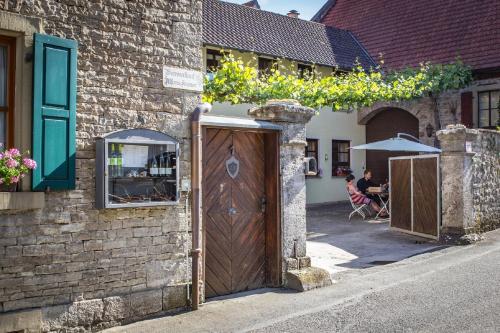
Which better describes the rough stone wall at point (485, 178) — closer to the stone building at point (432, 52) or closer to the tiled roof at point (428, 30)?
the stone building at point (432, 52)

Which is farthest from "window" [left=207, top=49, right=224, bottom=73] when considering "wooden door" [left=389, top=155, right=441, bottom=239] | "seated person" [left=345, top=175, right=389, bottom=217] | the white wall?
"wooden door" [left=389, top=155, right=441, bottom=239]

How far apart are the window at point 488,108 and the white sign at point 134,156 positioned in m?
14.6

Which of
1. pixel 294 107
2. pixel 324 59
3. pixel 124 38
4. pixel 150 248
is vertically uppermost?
pixel 324 59

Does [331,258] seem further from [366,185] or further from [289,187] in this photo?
[366,185]

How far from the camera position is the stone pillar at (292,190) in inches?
272

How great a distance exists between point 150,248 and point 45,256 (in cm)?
115

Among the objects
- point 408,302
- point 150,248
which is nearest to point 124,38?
point 150,248

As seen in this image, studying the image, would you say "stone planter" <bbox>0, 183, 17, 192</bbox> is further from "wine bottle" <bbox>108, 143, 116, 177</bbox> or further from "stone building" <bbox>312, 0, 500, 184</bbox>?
"stone building" <bbox>312, 0, 500, 184</bbox>

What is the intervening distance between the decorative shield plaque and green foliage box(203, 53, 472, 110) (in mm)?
4621

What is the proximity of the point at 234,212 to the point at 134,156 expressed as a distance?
1.68 meters

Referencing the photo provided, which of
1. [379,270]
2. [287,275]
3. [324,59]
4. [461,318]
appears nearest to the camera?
[461,318]

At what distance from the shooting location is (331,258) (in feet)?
29.6

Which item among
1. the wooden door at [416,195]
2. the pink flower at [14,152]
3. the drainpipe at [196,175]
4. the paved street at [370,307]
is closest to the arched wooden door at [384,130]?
the wooden door at [416,195]

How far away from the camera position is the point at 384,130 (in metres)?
20.0
